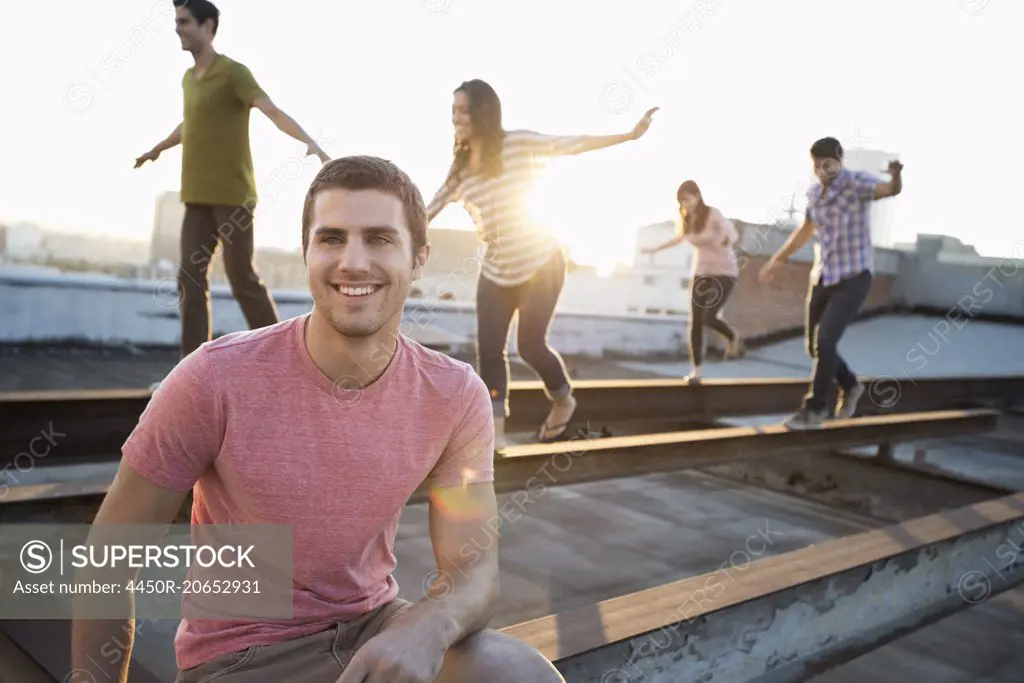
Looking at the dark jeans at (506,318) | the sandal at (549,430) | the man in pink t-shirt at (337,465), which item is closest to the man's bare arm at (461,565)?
the man in pink t-shirt at (337,465)

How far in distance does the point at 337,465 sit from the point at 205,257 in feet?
8.59

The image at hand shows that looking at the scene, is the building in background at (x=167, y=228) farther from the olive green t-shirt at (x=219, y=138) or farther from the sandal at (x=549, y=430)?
the sandal at (x=549, y=430)

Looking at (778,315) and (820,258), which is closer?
(820,258)

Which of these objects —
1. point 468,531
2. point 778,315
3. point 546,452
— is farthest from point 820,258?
point 778,315

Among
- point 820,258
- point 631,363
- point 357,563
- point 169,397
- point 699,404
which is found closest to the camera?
point 169,397

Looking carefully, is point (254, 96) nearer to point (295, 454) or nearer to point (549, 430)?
point (549, 430)

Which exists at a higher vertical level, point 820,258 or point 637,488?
point 820,258

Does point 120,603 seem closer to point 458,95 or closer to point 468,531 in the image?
point 468,531

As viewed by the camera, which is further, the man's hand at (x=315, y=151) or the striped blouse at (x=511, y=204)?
the striped blouse at (x=511, y=204)

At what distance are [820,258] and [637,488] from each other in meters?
1.90

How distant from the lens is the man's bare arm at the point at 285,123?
10.1 ft

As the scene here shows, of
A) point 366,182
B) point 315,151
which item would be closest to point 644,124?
point 315,151

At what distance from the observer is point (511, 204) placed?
10.7ft

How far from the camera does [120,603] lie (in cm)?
123
